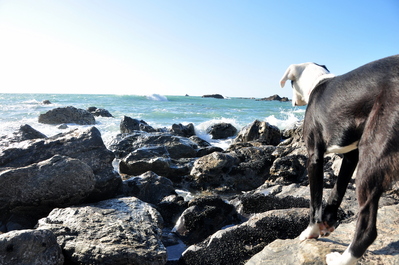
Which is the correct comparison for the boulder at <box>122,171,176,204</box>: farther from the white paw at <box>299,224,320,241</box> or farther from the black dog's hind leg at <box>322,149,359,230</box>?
the black dog's hind leg at <box>322,149,359,230</box>

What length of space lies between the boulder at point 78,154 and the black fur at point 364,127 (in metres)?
3.82

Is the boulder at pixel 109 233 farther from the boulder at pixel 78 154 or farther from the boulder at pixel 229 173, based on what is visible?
the boulder at pixel 229 173

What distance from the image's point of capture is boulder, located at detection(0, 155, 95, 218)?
4820mm

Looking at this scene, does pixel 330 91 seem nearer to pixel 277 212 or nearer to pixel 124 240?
pixel 277 212

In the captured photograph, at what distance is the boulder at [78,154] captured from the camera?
5845 mm

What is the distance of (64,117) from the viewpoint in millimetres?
21828

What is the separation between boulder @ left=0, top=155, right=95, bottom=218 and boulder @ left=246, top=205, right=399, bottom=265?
3061mm

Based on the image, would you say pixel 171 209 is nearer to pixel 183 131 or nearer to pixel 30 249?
pixel 30 249

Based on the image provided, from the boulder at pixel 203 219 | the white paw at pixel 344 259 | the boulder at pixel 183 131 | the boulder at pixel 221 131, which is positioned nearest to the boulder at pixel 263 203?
the boulder at pixel 203 219

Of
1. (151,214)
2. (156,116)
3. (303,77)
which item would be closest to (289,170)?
(151,214)

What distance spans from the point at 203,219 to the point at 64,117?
18972 millimetres

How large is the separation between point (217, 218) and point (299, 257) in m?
2.67

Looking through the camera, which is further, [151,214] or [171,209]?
[171,209]

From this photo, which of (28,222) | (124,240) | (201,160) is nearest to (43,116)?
(201,160)
